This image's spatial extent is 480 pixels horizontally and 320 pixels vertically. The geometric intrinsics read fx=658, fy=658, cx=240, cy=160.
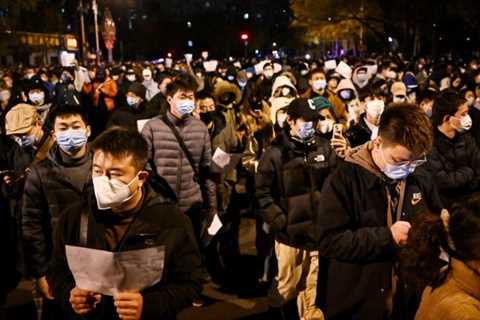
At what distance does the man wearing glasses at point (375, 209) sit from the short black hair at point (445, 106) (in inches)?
A: 96.8

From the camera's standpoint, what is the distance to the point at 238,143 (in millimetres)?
8289

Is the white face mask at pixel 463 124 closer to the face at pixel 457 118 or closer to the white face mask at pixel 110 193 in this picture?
the face at pixel 457 118

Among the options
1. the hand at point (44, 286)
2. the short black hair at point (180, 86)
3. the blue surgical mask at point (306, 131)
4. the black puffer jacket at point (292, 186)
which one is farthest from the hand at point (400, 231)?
the short black hair at point (180, 86)

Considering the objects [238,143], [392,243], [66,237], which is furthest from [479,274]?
[238,143]

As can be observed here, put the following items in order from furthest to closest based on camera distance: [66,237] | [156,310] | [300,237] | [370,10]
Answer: [370,10] < [300,237] < [66,237] < [156,310]

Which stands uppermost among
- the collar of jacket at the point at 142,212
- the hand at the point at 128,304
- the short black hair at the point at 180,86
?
the short black hair at the point at 180,86

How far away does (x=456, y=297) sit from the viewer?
8.41 feet

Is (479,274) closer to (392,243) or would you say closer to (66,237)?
(392,243)

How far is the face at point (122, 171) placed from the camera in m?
3.17

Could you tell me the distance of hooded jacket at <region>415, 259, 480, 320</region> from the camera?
2.50 meters

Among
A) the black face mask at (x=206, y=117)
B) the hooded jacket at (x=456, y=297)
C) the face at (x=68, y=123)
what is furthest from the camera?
the black face mask at (x=206, y=117)

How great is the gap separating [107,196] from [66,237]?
366 millimetres

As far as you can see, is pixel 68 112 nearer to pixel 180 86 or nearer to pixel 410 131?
pixel 180 86

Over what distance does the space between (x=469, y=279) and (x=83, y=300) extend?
5.52 ft
